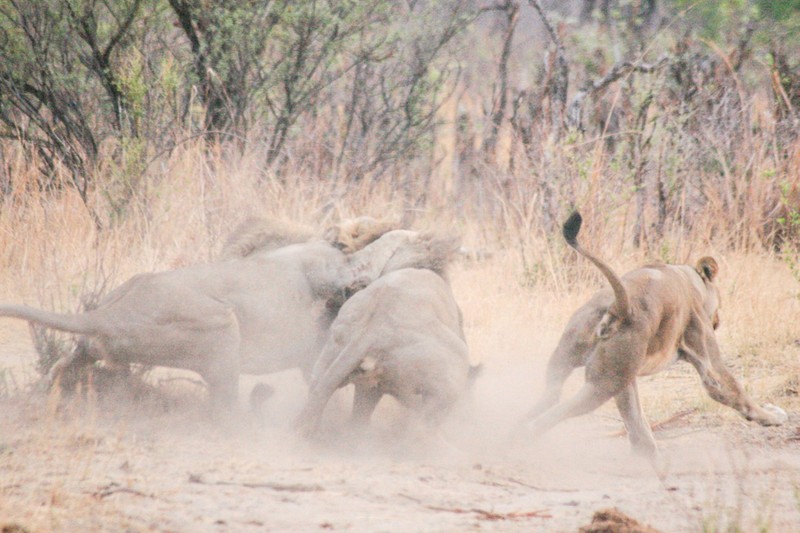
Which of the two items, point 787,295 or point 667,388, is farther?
Result: point 787,295

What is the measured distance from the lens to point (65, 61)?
8930mm

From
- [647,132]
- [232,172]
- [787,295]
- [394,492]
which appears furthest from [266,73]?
[394,492]

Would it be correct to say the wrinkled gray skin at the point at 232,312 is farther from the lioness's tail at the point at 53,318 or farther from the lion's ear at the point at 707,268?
the lion's ear at the point at 707,268

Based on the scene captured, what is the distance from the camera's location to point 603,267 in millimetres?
4109

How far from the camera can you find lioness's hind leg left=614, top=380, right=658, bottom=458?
4500 mm

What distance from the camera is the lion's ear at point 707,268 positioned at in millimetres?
4969

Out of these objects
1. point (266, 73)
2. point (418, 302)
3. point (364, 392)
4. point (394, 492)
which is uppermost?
point (266, 73)

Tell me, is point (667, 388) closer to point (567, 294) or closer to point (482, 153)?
point (567, 294)

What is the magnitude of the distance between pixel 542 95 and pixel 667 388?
3.91 m

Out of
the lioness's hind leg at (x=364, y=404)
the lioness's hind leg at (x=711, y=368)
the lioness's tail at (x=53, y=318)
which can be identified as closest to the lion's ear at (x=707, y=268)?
the lioness's hind leg at (x=711, y=368)

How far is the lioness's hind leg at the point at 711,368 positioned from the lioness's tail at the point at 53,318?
8.75 feet

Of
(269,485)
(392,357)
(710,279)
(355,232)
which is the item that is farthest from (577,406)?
(355,232)

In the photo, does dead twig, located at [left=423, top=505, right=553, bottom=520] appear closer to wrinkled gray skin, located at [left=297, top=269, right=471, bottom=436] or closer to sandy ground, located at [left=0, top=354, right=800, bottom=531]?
sandy ground, located at [left=0, top=354, right=800, bottom=531]

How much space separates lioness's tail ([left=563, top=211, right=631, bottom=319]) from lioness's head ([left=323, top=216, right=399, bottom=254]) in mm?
1488
